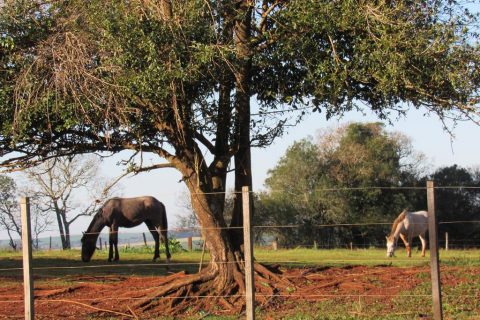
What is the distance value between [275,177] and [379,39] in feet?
128

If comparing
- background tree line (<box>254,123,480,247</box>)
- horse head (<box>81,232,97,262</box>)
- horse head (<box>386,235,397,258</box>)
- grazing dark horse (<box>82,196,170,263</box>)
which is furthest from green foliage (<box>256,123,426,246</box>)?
horse head (<box>81,232,97,262</box>)

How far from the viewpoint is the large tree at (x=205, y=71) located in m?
11.2

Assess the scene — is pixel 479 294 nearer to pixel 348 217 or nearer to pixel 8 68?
pixel 8 68

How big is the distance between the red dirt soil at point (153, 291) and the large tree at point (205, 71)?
3.12ft

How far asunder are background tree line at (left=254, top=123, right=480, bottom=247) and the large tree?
27618 millimetres

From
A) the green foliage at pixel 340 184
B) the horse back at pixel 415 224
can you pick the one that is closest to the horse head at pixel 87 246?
the horse back at pixel 415 224

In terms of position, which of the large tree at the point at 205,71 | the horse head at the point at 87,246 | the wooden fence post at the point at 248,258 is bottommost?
the horse head at the point at 87,246

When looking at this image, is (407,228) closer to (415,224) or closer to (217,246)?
(415,224)

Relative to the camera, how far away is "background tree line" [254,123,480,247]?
139 feet

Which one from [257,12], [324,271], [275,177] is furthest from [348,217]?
[257,12]

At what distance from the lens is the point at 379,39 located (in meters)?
11.2

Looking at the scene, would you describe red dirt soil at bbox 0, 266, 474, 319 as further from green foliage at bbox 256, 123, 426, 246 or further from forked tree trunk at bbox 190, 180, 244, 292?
green foliage at bbox 256, 123, 426, 246

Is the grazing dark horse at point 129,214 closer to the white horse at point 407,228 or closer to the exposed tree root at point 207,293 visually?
the white horse at point 407,228

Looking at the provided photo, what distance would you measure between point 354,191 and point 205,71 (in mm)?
31440
